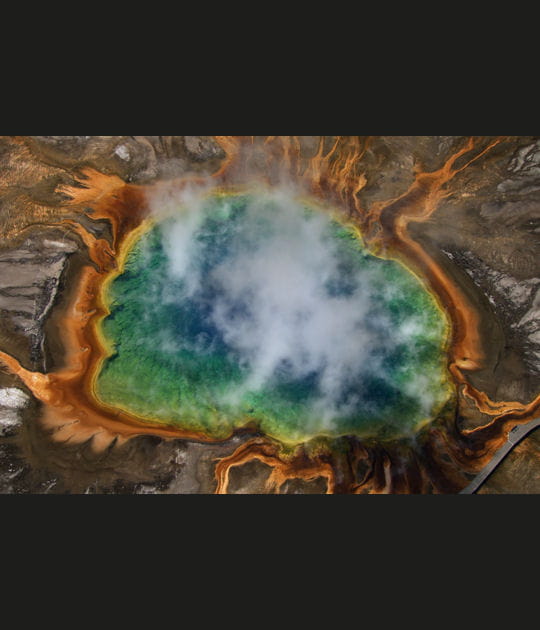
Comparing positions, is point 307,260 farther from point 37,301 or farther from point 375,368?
point 37,301

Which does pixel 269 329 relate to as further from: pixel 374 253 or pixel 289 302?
pixel 374 253

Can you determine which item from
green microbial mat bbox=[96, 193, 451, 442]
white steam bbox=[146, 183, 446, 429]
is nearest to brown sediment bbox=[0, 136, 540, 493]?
green microbial mat bbox=[96, 193, 451, 442]

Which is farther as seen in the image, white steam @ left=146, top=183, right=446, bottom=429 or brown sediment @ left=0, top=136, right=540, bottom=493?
white steam @ left=146, top=183, right=446, bottom=429

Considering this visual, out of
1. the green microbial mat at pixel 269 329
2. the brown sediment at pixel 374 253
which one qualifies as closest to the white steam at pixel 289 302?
the green microbial mat at pixel 269 329

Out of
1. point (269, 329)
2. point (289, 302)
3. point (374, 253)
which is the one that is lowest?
A: point (269, 329)

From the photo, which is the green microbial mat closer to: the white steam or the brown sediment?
the white steam

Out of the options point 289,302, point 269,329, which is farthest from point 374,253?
point 269,329

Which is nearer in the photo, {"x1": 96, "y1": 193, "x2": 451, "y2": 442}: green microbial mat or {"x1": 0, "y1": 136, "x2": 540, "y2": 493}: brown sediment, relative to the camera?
{"x1": 0, "y1": 136, "x2": 540, "y2": 493}: brown sediment

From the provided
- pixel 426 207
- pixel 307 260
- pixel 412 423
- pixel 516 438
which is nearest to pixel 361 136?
pixel 426 207

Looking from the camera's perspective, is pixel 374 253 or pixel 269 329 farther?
pixel 374 253
